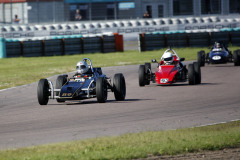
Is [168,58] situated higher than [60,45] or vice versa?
[60,45]

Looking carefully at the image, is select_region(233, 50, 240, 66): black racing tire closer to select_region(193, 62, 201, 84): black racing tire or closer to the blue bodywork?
select_region(193, 62, 201, 84): black racing tire

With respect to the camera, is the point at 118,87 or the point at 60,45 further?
the point at 60,45

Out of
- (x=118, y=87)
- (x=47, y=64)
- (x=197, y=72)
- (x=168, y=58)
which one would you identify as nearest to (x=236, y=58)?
(x=197, y=72)

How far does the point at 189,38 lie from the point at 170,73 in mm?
18950

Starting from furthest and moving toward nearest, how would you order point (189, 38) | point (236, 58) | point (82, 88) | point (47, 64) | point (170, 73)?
point (189, 38), point (47, 64), point (236, 58), point (170, 73), point (82, 88)

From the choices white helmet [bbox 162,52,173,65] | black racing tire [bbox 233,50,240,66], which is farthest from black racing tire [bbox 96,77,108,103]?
black racing tire [bbox 233,50,240,66]

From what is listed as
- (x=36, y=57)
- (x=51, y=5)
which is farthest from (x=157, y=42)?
(x=51, y=5)

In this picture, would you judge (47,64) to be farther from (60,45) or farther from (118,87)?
(118,87)

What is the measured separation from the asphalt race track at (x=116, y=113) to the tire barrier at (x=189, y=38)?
18.1 metres

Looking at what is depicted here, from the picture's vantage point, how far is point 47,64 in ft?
96.3

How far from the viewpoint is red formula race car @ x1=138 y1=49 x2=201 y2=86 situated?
1712 centimetres

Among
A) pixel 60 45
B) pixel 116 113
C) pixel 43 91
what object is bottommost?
pixel 116 113

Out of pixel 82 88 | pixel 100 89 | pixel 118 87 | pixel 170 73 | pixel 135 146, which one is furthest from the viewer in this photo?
pixel 170 73

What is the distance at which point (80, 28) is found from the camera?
42594 millimetres
